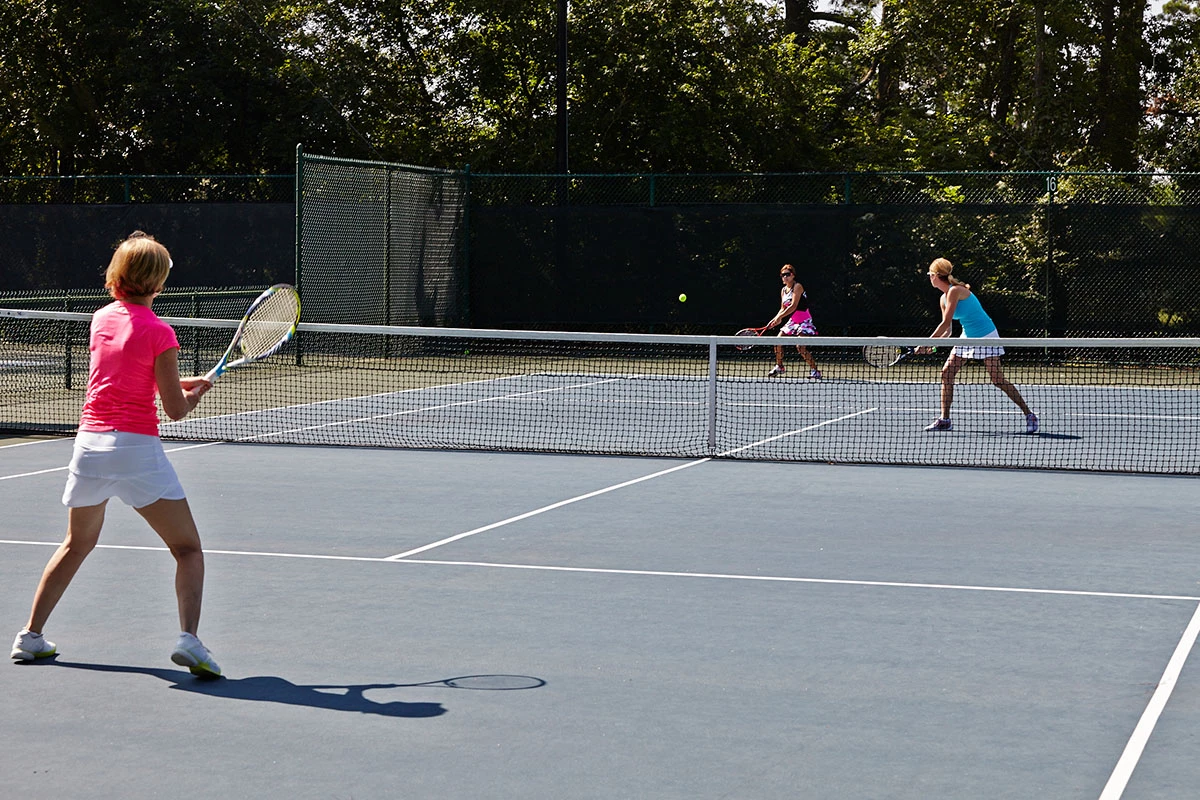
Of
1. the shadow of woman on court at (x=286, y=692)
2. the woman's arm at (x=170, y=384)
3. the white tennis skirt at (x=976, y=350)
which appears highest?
the woman's arm at (x=170, y=384)

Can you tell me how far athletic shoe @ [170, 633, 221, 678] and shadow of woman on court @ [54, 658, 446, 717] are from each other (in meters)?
0.05

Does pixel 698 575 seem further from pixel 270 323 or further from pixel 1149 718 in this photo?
pixel 1149 718

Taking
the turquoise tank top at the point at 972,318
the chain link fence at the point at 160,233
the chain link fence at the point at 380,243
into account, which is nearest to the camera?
the turquoise tank top at the point at 972,318

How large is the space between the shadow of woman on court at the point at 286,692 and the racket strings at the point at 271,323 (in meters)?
1.37

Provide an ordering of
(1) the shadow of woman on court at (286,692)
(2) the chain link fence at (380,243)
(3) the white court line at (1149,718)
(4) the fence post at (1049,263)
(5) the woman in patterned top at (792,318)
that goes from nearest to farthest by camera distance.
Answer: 1. (3) the white court line at (1149,718)
2. (1) the shadow of woman on court at (286,692)
3. (5) the woman in patterned top at (792,318)
4. (2) the chain link fence at (380,243)
5. (4) the fence post at (1049,263)

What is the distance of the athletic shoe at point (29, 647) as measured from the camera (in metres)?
5.07

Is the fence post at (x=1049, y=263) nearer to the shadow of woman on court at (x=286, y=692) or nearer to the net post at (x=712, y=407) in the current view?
the net post at (x=712, y=407)

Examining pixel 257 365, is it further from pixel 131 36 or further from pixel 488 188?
pixel 131 36

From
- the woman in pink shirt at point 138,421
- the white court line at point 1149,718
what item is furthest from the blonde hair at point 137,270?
the white court line at point 1149,718

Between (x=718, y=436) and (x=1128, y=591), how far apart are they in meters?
6.02

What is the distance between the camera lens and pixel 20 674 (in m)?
4.96

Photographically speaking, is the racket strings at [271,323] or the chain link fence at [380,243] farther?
the chain link fence at [380,243]

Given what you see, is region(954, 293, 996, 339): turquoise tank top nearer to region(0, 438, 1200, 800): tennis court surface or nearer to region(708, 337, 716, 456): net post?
region(708, 337, 716, 456): net post

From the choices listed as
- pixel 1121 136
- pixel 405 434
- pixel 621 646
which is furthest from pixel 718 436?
pixel 1121 136
